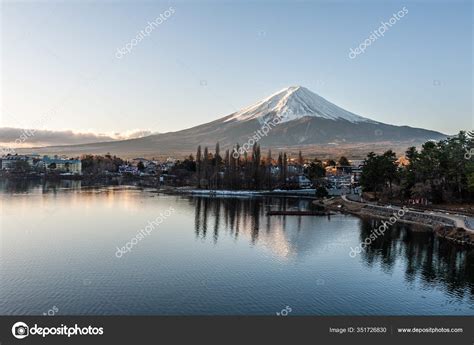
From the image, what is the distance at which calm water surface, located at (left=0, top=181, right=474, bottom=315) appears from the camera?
8.21 metres

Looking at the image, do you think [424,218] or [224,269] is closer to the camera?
[224,269]
